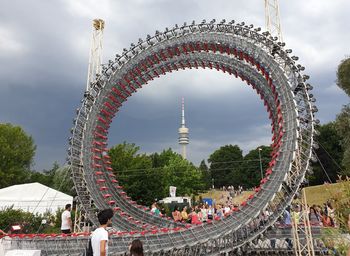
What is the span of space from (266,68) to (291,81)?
123 centimetres

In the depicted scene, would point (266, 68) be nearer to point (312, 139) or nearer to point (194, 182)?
point (312, 139)

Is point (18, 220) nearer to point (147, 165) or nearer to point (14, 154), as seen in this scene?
point (147, 165)

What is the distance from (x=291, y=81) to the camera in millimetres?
13336

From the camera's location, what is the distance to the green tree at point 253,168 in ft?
267

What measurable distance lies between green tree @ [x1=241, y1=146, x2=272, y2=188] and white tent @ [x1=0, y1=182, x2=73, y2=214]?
190ft

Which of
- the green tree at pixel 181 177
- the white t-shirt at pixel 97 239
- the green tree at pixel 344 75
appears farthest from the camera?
the green tree at pixel 181 177

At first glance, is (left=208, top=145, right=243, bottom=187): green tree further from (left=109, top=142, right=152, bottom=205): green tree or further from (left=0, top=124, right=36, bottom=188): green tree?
(left=0, top=124, right=36, bottom=188): green tree

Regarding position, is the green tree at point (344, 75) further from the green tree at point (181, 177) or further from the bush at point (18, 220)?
the green tree at point (181, 177)

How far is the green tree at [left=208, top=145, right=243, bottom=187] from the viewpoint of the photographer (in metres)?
88.9

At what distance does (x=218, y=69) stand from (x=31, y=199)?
2031cm

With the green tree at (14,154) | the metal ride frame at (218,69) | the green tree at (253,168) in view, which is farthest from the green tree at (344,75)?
the green tree at (253,168)

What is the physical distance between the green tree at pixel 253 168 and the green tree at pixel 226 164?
8.41 ft

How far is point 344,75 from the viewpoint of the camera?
1128 inches

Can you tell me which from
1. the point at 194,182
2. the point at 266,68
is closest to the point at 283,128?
the point at 266,68
